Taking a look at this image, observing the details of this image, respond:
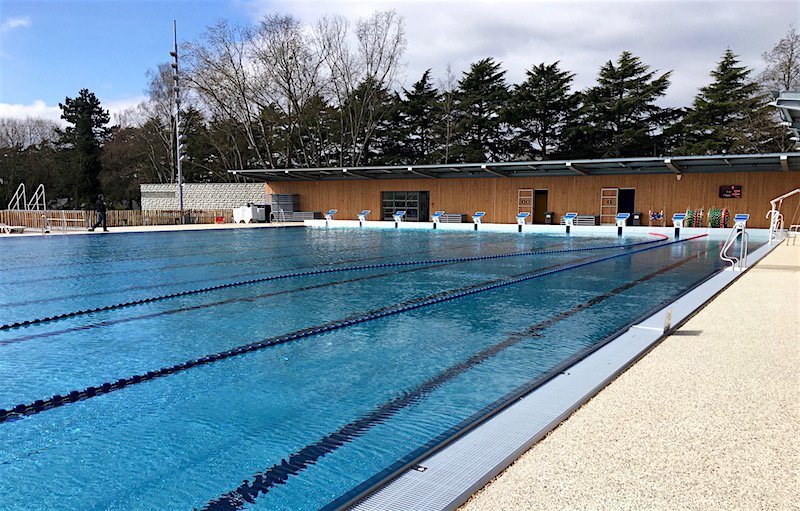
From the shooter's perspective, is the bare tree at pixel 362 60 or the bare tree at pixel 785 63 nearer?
the bare tree at pixel 785 63

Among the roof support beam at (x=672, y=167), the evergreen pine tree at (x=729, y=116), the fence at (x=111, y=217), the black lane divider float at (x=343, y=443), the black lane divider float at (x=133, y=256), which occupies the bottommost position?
the black lane divider float at (x=343, y=443)

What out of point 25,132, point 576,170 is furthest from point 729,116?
point 25,132

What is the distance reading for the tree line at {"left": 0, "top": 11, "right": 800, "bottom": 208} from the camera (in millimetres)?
28469

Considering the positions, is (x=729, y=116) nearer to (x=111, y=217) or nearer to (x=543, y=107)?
(x=543, y=107)

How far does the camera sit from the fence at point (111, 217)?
1837cm

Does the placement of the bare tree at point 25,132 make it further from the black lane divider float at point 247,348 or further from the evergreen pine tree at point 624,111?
the black lane divider float at point 247,348

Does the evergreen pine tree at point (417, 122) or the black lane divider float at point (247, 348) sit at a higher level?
the evergreen pine tree at point (417, 122)

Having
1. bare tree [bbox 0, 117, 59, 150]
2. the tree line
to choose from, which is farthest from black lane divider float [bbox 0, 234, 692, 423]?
bare tree [bbox 0, 117, 59, 150]

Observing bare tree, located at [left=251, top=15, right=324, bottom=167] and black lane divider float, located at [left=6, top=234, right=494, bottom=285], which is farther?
bare tree, located at [left=251, top=15, right=324, bottom=167]

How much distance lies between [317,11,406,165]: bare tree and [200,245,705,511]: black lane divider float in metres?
29.9

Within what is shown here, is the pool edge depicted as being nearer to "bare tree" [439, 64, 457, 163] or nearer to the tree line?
the tree line

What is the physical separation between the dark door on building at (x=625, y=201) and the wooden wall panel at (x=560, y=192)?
1.69ft

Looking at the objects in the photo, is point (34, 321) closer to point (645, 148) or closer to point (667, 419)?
point (667, 419)

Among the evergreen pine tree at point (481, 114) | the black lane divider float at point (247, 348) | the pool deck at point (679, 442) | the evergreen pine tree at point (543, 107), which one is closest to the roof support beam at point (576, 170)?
the evergreen pine tree at point (543, 107)
